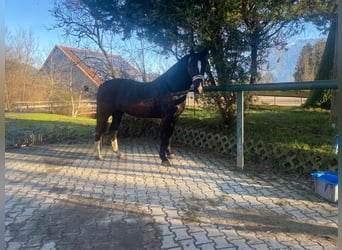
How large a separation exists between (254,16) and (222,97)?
178cm

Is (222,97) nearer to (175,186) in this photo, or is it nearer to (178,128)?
(178,128)

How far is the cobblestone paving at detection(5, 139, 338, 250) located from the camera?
2506 millimetres

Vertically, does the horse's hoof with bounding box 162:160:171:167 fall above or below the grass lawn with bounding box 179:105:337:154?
below

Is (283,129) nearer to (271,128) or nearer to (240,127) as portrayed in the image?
(271,128)

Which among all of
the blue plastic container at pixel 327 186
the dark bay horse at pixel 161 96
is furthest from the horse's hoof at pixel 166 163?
the blue plastic container at pixel 327 186

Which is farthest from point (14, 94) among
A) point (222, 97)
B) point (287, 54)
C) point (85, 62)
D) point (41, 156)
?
point (287, 54)

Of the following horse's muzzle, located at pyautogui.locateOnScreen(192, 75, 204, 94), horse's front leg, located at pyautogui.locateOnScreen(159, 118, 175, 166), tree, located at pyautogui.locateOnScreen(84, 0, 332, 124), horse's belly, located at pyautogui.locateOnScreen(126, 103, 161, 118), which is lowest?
horse's front leg, located at pyautogui.locateOnScreen(159, 118, 175, 166)

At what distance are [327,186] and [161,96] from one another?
3.09 meters

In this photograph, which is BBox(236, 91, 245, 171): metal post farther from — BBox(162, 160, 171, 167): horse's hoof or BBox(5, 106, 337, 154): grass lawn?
BBox(162, 160, 171, 167): horse's hoof

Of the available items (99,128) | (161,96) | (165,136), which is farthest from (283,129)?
(99,128)

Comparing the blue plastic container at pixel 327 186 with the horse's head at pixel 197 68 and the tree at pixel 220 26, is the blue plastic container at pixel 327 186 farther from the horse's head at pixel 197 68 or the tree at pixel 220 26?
the tree at pixel 220 26

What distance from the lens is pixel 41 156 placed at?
628 cm

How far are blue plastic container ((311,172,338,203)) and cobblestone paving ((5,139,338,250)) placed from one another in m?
0.12

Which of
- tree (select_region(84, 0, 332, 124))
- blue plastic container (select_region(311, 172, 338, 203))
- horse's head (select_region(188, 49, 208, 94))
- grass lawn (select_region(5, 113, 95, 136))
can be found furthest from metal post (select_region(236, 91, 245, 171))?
grass lawn (select_region(5, 113, 95, 136))
